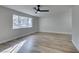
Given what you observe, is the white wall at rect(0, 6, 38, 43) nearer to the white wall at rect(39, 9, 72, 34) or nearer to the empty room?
the empty room

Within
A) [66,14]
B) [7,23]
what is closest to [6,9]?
[7,23]

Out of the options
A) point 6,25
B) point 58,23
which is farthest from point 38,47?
point 58,23

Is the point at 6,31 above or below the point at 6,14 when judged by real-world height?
below

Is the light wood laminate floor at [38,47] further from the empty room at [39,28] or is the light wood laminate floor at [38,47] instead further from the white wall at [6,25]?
the white wall at [6,25]

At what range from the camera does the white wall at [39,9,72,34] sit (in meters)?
10.3

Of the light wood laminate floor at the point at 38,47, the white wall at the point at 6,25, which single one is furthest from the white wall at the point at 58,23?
the white wall at the point at 6,25

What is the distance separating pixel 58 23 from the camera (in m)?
11.4

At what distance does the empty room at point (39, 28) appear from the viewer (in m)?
4.41

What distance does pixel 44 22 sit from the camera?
12547 millimetres

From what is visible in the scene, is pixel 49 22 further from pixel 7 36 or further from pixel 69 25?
pixel 7 36

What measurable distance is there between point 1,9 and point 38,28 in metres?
7.66

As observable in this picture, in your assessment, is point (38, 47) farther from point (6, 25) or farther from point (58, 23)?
point (58, 23)

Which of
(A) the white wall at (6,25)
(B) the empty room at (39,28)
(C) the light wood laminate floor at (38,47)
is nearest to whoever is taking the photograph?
(C) the light wood laminate floor at (38,47)

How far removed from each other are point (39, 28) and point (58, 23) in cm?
268
